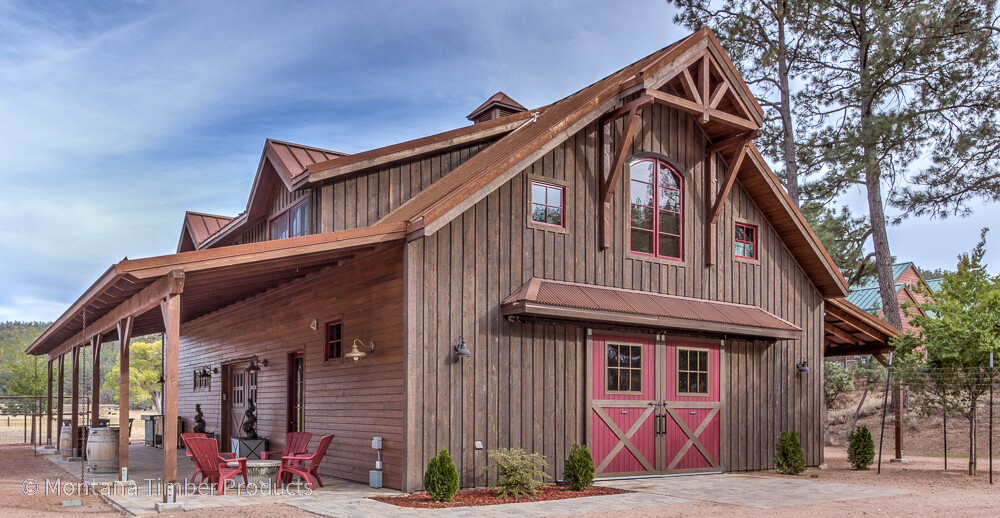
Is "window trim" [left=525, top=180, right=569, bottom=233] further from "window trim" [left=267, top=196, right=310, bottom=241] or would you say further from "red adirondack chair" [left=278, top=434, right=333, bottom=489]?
"red adirondack chair" [left=278, top=434, right=333, bottom=489]

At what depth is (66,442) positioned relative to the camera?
1586 cm

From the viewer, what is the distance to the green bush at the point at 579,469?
10945 mm

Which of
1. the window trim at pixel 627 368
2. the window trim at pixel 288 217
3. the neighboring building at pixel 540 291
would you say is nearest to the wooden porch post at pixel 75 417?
the neighboring building at pixel 540 291

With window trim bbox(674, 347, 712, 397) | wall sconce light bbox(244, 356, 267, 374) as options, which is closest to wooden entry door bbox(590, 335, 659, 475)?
window trim bbox(674, 347, 712, 397)

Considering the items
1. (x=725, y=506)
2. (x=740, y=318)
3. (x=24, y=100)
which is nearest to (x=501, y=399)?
(x=725, y=506)

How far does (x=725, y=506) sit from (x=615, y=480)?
105 inches

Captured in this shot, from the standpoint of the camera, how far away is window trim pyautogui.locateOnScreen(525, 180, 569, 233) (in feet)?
38.7

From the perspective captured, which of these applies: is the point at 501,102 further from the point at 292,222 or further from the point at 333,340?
the point at 333,340

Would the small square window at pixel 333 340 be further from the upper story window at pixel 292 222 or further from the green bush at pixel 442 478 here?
the green bush at pixel 442 478

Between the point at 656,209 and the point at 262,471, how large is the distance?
6.98 metres

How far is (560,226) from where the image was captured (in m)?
→ 12.1

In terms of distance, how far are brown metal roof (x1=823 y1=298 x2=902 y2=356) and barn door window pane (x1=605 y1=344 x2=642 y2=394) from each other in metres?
5.27

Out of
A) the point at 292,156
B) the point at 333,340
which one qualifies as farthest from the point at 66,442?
the point at 292,156

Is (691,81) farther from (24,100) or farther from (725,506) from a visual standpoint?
(24,100)
